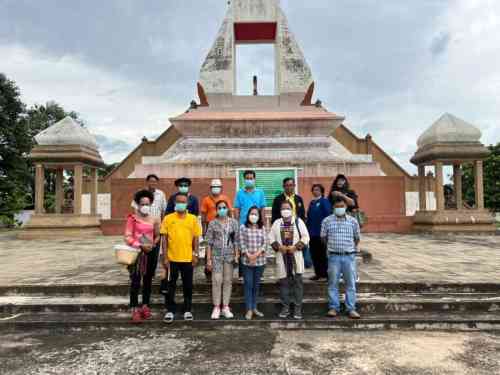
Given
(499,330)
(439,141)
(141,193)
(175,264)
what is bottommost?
(499,330)

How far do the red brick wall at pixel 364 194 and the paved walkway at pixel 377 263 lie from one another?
1415 millimetres

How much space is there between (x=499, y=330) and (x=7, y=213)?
22979 millimetres

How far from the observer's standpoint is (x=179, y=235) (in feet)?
14.7

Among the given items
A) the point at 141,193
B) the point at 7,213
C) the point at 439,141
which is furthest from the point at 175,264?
the point at 7,213

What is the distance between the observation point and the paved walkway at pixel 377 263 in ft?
18.8

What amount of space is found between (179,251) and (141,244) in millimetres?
470

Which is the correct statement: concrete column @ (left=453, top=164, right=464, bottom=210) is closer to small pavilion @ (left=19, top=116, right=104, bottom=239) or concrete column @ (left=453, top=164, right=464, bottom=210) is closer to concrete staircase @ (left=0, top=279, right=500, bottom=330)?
concrete staircase @ (left=0, top=279, right=500, bottom=330)

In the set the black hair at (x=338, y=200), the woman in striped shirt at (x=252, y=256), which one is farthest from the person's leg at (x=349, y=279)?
the woman in striped shirt at (x=252, y=256)

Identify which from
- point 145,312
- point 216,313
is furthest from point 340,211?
point 145,312

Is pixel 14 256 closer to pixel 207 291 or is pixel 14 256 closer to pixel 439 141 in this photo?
pixel 207 291

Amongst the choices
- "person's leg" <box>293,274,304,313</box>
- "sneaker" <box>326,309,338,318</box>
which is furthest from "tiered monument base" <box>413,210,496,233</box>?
"person's leg" <box>293,274,304,313</box>

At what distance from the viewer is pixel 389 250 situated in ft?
27.9

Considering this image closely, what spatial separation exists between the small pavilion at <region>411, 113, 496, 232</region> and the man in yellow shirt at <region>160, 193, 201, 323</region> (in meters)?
10.5

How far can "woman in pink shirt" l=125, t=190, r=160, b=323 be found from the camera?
445cm
